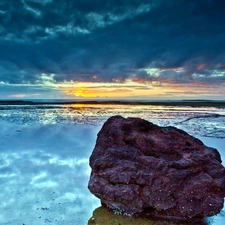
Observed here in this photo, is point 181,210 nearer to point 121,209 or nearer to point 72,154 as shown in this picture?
point 121,209


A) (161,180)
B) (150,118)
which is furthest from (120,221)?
(150,118)

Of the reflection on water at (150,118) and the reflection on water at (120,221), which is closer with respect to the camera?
the reflection on water at (120,221)

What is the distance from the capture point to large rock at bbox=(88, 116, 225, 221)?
375 cm

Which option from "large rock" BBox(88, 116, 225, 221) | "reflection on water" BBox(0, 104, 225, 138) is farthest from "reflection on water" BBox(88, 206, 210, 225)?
"reflection on water" BBox(0, 104, 225, 138)

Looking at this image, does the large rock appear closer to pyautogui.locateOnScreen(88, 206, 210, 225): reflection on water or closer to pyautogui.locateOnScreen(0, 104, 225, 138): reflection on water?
pyautogui.locateOnScreen(88, 206, 210, 225): reflection on water

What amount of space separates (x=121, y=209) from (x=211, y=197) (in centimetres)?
154

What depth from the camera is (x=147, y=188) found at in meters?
3.93

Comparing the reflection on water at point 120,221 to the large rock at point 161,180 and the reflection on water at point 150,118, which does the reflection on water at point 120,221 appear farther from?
the reflection on water at point 150,118

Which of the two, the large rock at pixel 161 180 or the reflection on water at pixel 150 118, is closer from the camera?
the large rock at pixel 161 180

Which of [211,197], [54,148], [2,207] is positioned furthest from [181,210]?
[54,148]

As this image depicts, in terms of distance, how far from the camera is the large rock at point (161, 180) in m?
3.75

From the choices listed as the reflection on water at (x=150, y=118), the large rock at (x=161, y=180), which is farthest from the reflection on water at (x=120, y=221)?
the reflection on water at (x=150, y=118)

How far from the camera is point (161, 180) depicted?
3961 millimetres

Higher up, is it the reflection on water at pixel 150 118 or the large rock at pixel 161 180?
the large rock at pixel 161 180
